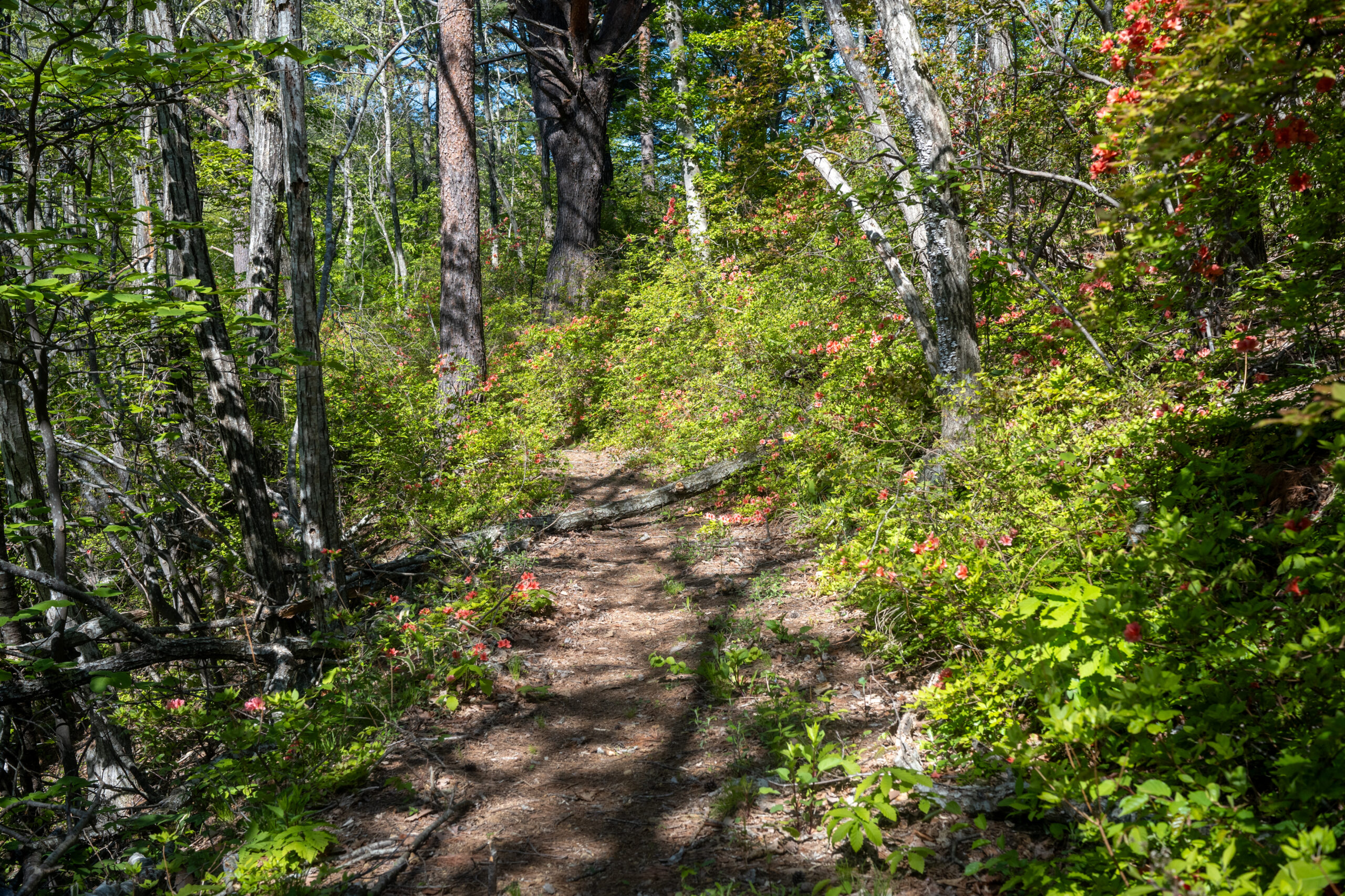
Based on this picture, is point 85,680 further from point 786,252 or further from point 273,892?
point 786,252

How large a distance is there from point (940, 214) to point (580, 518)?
14.1 feet

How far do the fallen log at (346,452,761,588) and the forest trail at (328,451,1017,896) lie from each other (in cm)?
95

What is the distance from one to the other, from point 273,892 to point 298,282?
3556 millimetres

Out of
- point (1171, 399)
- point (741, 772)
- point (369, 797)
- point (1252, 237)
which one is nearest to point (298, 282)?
point (369, 797)

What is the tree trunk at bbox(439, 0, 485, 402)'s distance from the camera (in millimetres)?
8930

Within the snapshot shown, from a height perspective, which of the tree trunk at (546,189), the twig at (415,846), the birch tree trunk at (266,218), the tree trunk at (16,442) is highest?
the tree trunk at (546,189)

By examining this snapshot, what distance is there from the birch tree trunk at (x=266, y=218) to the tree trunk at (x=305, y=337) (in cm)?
16

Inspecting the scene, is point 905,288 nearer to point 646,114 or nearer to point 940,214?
point 940,214

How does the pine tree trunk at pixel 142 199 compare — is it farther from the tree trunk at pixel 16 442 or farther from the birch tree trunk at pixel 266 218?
Answer: the tree trunk at pixel 16 442

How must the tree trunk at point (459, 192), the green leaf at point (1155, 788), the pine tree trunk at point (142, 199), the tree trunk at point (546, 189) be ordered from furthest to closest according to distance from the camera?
the tree trunk at point (546, 189), the tree trunk at point (459, 192), the pine tree trunk at point (142, 199), the green leaf at point (1155, 788)

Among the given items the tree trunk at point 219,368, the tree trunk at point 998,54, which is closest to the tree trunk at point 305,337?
the tree trunk at point 219,368

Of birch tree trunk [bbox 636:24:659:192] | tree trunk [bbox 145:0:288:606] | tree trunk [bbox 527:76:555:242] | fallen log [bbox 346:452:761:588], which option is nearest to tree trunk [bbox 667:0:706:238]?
birch tree trunk [bbox 636:24:659:192]

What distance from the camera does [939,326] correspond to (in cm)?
536

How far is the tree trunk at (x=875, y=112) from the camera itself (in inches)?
222
